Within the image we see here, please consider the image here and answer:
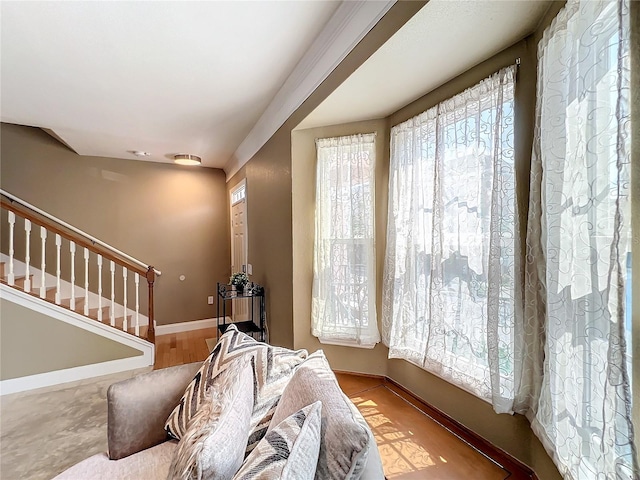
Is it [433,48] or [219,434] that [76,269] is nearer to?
[219,434]

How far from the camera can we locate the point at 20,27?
1499 mm

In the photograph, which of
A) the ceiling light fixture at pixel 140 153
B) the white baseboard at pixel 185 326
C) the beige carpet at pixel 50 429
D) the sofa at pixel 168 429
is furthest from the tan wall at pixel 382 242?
the white baseboard at pixel 185 326

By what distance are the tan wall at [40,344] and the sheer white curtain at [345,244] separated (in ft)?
7.85

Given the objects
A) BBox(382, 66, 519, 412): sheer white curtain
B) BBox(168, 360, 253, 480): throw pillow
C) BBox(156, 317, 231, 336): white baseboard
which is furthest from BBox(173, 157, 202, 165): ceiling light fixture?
BBox(168, 360, 253, 480): throw pillow

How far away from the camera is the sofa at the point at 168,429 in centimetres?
71

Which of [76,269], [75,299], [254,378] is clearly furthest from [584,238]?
[76,269]

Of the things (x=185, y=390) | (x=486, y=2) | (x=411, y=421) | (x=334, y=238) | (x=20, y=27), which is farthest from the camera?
(x=334, y=238)

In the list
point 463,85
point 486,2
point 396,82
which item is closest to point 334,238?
point 396,82

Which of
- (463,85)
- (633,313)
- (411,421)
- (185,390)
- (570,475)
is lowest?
(411,421)

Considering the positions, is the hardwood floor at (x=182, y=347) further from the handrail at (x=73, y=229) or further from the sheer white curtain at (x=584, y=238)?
the sheer white curtain at (x=584, y=238)

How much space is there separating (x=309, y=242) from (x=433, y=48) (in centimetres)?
153

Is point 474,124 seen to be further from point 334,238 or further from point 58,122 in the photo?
point 58,122

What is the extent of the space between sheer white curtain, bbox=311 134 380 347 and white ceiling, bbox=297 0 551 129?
0.36 meters

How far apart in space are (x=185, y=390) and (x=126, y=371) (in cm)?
230
